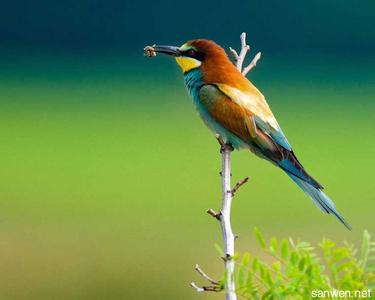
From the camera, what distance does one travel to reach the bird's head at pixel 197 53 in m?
1.62

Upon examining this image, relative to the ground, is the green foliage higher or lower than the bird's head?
lower

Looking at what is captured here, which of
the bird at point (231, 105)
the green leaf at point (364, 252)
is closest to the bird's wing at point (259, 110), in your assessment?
the bird at point (231, 105)

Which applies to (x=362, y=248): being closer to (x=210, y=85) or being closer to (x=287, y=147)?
(x=287, y=147)

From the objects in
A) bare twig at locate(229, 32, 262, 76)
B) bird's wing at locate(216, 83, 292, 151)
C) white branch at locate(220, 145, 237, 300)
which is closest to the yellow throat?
bird's wing at locate(216, 83, 292, 151)

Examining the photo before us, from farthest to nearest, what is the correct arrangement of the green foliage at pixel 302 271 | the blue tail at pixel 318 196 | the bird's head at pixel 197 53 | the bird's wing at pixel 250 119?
the bird's head at pixel 197 53, the bird's wing at pixel 250 119, the blue tail at pixel 318 196, the green foliage at pixel 302 271

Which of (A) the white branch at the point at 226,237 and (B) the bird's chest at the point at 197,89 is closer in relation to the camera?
(A) the white branch at the point at 226,237

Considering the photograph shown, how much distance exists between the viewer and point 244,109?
5.03 feet

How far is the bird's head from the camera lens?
162 cm

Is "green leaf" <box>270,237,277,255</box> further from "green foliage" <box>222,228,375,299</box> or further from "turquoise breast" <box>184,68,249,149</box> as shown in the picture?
"turquoise breast" <box>184,68,249,149</box>

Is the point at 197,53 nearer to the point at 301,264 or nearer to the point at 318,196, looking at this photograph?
the point at 318,196

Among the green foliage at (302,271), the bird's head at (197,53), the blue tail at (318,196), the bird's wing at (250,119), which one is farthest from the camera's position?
the bird's head at (197,53)

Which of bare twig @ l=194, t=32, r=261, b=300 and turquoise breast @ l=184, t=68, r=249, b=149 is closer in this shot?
bare twig @ l=194, t=32, r=261, b=300

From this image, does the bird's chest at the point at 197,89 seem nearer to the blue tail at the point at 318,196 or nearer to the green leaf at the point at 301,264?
the blue tail at the point at 318,196

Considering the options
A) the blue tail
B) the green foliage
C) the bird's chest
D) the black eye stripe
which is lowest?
the green foliage
